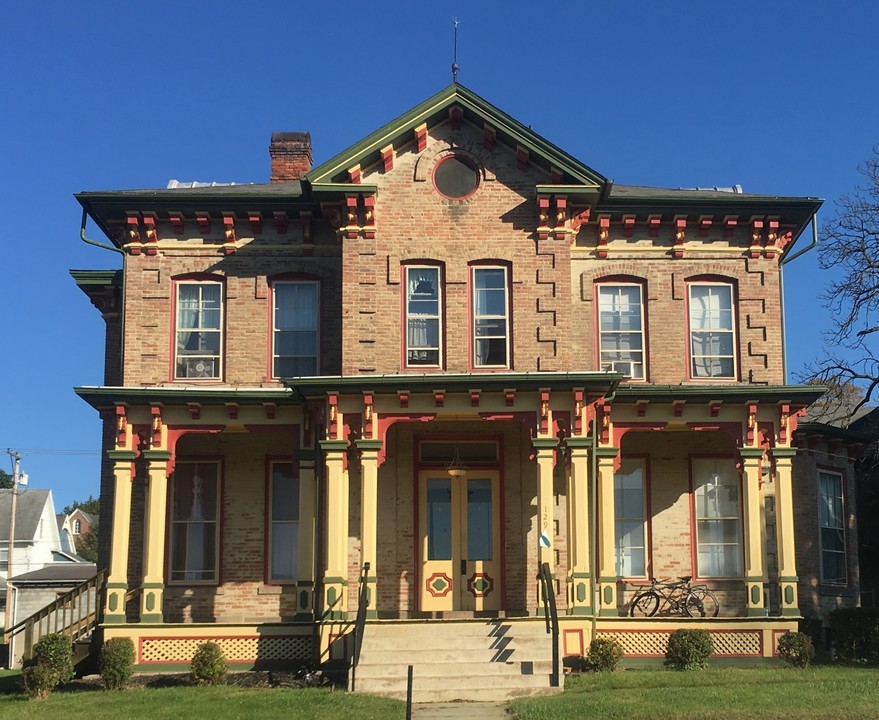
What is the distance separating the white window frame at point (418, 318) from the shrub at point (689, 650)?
6.46m

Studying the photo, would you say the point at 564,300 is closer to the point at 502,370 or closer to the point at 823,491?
the point at 502,370

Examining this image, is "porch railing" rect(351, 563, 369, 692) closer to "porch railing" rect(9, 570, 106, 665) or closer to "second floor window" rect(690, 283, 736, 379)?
"porch railing" rect(9, 570, 106, 665)

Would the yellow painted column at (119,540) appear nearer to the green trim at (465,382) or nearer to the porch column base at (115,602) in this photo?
the porch column base at (115,602)

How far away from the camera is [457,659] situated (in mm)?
19531

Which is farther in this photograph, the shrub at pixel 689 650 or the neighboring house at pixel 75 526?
the neighboring house at pixel 75 526

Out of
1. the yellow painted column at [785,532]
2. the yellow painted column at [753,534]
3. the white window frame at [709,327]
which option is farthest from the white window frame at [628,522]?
the yellow painted column at [785,532]

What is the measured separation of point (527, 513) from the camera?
23406 millimetres

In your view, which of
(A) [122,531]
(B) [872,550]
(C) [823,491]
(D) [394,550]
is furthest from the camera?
(B) [872,550]

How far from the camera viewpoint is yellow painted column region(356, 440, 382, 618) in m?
21.0

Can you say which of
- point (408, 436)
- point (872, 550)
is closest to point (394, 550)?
point (408, 436)

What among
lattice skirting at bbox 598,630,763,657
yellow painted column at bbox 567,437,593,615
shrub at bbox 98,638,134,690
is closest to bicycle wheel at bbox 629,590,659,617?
lattice skirting at bbox 598,630,763,657

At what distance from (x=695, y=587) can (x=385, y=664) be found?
23.8 ft

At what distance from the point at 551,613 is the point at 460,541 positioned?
13.5ft

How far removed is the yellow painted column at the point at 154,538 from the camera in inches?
856
